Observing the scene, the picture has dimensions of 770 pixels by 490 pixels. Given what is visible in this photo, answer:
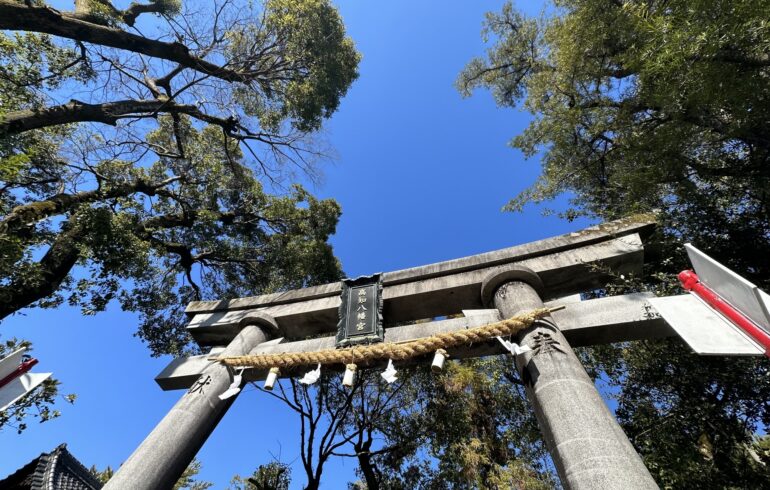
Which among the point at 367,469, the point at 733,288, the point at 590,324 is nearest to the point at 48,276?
the point at 367,469

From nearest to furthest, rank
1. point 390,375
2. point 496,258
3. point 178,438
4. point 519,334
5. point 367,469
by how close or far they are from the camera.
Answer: point 390,375, point 519,334, point 178,438, point 496,258, point 367,469

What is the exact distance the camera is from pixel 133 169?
29.5ft

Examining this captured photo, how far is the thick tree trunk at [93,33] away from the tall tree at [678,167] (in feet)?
27.3

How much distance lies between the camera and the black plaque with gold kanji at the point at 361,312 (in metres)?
4.18

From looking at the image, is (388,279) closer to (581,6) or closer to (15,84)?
(581,6)

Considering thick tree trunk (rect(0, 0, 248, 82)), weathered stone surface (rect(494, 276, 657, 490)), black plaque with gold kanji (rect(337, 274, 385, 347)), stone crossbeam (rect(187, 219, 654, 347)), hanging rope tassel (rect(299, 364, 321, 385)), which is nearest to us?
weathered stone surface (rect(494, 276, 657, 490))

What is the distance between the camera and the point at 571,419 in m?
2.59

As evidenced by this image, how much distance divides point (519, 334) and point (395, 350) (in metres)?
1.25

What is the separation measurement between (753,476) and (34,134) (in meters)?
13.9

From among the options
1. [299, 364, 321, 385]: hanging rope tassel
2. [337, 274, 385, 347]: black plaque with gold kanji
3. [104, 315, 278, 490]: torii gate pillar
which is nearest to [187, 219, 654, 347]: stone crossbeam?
[337, 274, 385, 347]: black plaque with gold kanji

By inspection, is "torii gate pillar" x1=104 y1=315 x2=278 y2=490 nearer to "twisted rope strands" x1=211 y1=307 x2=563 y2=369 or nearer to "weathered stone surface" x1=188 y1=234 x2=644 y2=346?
"twisted rope strands" x1=211 y1=307 x2=563 y2=369

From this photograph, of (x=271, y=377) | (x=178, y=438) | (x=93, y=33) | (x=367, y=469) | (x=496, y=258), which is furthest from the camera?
(x=367, y=469)

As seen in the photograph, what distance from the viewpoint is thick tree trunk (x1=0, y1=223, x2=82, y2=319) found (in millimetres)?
5887

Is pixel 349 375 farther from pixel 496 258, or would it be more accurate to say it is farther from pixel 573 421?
pixel 496 258
